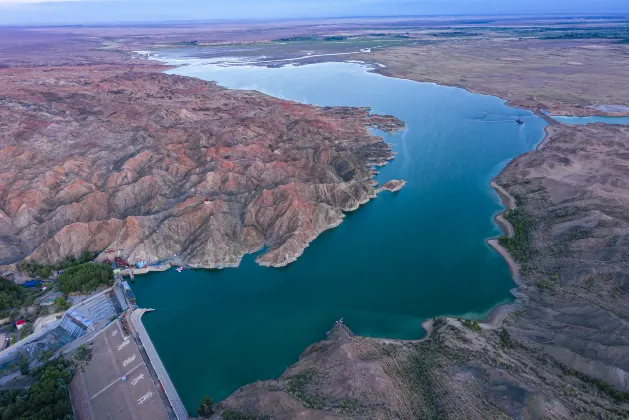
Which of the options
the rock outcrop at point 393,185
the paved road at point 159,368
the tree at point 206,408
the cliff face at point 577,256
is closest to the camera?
the tree at point 206,408

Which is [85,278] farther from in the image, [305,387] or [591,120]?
[591,120]

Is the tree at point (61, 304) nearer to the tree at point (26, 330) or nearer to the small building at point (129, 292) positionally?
the tree at point (26, 330)

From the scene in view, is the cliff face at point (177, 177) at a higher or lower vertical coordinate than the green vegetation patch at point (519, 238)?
higher

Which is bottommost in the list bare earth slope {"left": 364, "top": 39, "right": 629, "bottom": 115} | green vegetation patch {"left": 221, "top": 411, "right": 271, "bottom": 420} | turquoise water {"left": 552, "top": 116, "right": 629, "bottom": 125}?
green vegetation patch {"left": 221, "top": 411, "right": 271, "bottom": 420}

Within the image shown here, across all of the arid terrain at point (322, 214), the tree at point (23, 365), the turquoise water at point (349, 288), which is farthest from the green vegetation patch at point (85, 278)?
the tree at point (23, 365)

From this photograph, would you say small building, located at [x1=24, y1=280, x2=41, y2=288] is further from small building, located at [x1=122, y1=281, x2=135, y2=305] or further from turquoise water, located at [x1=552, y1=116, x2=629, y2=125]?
turquoise water, located at [x1=552, y1=116, x2=629, y2=125]

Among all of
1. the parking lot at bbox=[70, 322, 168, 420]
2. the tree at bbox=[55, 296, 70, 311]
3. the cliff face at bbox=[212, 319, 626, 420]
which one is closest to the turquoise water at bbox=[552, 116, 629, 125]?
the cliff face at bbox=[212, 319, 626, 420]

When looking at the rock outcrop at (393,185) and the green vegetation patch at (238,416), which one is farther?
the rock outcrop at (393,185)
